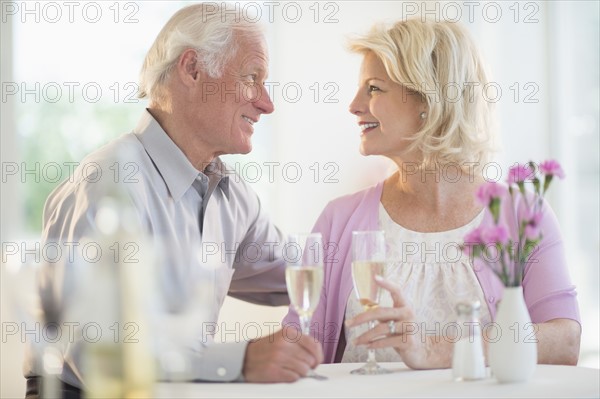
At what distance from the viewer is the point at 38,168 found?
3811 millimetres

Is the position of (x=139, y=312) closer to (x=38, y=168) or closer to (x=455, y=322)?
(x=455, y=322)

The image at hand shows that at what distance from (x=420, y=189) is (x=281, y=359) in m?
0.90

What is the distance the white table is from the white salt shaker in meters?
0.02

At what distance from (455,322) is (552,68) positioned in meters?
2.03

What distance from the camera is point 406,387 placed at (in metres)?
1.50

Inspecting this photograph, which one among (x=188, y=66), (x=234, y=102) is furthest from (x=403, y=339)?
(x=188, y=66)

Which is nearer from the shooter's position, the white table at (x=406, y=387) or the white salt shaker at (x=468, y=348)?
the white table at (x=406, y=387)

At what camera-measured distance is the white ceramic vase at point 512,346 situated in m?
1.50

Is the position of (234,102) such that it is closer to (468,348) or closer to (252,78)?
(252,78)

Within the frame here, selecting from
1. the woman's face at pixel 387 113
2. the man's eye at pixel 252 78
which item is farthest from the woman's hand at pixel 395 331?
the man's eye at pixel 252 78

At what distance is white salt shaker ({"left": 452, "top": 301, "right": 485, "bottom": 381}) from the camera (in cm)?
154

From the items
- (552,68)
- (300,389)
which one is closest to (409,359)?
(300,389)

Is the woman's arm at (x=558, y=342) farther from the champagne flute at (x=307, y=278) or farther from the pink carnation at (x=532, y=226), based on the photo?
the champagne flute at (x=307, y=278)

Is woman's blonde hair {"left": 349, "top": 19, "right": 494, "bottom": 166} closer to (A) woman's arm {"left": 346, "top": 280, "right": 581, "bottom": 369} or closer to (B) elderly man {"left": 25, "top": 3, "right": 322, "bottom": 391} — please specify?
(B) elderly man {"left": 25, "top": 3, "right": 322, "bottom": 391}
